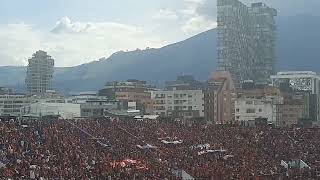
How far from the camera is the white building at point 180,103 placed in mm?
77938

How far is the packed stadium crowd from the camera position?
26891 mm

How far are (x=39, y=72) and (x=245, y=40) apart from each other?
49528 mm

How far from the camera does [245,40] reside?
13688 centimetres

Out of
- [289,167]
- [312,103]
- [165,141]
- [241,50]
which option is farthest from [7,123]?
[241,50]

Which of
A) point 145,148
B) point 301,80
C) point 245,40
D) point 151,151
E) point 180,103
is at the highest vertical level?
point 245,40

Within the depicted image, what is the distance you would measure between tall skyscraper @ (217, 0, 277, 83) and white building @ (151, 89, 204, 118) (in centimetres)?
4344

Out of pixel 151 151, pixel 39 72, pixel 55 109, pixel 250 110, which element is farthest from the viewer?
pixel 39 72

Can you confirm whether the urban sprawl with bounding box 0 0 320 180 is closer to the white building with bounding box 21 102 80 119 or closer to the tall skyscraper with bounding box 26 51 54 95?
the white building with bounding box 21 102 80 119

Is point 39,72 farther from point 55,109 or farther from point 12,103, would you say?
point 55,109

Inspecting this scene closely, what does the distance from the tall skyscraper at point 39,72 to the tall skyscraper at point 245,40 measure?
4689cm

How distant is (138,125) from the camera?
132ft

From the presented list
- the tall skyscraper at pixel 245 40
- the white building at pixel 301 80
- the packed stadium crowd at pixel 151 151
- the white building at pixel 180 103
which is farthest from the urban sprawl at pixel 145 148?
the white building at pixel 301 80

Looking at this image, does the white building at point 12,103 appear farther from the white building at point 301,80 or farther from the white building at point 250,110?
the white building at point 301,80

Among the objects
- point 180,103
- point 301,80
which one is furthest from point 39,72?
point 180,103
